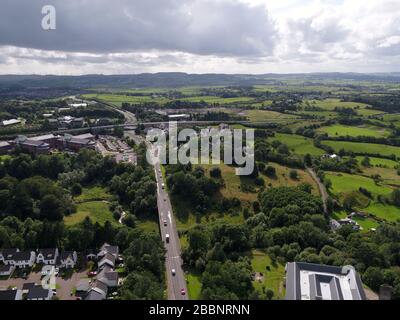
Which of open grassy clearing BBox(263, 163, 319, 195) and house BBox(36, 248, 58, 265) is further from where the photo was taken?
open grassy clearing BBox(263, 163, 319, 195)

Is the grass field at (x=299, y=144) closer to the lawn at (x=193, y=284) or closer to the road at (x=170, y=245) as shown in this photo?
the road at (x=170, y=245)

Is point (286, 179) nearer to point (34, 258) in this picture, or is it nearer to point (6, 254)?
point (34, 258)

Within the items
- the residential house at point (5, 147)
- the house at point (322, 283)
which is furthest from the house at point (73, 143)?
the house at point (322, 283)

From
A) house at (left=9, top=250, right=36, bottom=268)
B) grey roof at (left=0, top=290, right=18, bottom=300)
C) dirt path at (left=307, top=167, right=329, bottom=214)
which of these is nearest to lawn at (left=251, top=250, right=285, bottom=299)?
dirt path at (left=307, top=167, right=329, bottom=214)

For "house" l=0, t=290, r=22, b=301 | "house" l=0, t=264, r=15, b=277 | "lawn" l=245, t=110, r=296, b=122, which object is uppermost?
"lawn" l=245, t=110, r=296, b=122

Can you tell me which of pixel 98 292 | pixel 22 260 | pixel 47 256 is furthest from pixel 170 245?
pixel 22 260

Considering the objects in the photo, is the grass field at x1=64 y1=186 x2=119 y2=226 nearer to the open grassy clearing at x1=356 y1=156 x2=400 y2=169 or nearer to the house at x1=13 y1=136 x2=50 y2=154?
the house at x1=13 y1=136 x2=50 y2=154

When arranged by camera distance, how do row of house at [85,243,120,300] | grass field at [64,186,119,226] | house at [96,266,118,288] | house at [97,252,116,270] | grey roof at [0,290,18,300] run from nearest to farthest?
grey roof at [0,290,18,300] < row of house at [85,243,120,300] < house at [96,266,118,288] < house at [97,252,116,270] < grass field at [64,186,119,226]
